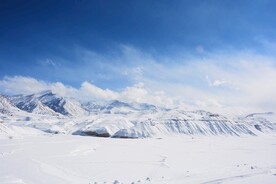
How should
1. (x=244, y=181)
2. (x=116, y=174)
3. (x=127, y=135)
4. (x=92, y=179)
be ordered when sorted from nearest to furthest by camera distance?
(x=244, y=181)
(x=92, y=179)
(x=116, y=174)
(x=127, y=135)

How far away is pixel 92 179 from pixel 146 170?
14.6ft

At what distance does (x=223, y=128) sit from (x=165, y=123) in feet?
104

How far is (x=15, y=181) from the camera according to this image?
38.5 feet

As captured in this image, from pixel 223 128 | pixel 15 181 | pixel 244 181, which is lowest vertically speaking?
pixel 15 181

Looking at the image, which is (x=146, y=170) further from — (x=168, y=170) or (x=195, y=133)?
(x=195, y=133)

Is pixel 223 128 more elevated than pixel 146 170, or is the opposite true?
pixel 223 128

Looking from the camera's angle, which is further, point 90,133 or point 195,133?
point 195,133

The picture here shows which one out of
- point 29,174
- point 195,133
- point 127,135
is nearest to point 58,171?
point 29,174

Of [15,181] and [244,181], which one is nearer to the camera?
[244,181]

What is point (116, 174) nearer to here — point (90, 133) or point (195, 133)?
point (90, 133)

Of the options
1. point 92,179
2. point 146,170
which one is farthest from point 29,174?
point 146,170

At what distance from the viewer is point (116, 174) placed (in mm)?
14969

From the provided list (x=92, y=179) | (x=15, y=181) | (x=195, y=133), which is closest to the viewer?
(x=15, y=181)

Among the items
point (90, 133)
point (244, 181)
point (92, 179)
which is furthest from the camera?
point (90, 133)
